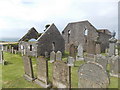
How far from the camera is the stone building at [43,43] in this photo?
54.6ft

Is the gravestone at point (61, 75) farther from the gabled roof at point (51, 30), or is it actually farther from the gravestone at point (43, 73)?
the gabled roof at point (51, 30)

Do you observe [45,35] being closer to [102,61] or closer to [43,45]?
[43,45]

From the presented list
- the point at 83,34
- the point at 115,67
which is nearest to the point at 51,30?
the point at 83,34

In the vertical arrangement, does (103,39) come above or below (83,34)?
below

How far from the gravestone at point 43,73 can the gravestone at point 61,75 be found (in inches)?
21.5

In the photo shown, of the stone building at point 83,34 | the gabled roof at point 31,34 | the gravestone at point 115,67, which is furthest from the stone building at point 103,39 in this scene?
the gravestone at point 115,67

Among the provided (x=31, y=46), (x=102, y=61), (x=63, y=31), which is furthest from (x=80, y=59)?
(x=63, y=31)

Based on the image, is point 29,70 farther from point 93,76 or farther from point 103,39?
point 103,39

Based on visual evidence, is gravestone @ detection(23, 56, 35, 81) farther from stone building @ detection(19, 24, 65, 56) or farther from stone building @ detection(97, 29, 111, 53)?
stone building @ detection(97, 29, 111, 53)

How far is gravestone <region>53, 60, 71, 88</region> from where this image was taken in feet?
18.7

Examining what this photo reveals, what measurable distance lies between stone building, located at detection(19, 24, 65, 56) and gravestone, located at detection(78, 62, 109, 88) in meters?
11.9

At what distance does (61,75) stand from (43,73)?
4.67 feet

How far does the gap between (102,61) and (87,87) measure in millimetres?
4742

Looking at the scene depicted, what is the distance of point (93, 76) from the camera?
16.0 feet
